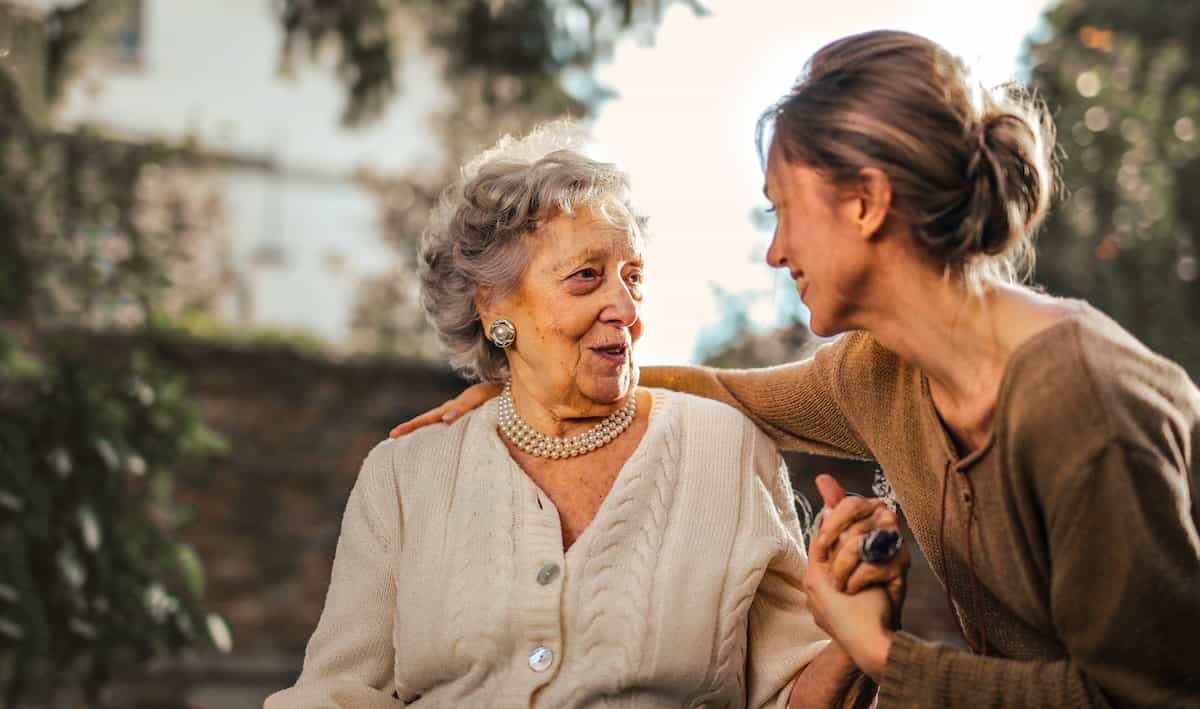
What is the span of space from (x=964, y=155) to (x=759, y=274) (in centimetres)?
195

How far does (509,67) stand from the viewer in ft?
17.6

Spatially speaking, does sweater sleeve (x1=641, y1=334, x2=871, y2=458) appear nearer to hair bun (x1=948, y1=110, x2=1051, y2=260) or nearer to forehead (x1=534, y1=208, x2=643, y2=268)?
forehead (x1=534, y1=208, x2=643, y2=268)

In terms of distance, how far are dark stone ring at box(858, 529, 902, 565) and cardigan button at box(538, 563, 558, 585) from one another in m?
0.61

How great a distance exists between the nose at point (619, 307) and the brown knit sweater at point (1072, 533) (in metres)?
0.60

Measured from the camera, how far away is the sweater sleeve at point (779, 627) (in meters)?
2.50

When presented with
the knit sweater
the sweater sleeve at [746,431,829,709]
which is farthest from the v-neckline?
the sweater sleeve at [746,431,829,709]

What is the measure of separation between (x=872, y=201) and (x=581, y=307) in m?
0.73

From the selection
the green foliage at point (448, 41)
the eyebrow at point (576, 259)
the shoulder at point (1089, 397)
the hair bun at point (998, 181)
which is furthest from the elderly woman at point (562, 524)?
the green foliage at point (448, 41)

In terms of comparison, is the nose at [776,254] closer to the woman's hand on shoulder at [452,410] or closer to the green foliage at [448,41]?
the woman's hand on shoulder at [452,410]

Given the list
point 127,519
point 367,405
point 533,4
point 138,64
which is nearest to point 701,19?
point 533,4

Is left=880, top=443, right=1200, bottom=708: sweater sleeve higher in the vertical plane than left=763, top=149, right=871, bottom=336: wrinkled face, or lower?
lower

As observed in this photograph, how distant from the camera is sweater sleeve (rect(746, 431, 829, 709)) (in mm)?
2504

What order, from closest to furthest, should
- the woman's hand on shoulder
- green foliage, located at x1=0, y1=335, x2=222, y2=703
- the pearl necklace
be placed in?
the pearl necklace → the woman's hand on shoulder → green foliage, located at x1=0, y1=335, x2=222, y2=703

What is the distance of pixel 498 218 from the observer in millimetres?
2641
